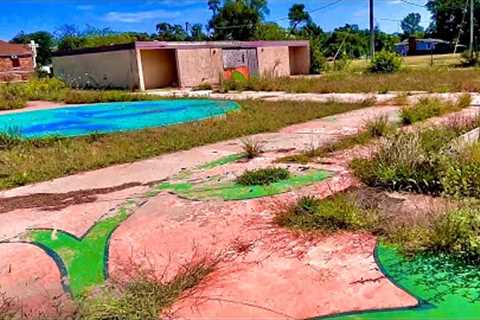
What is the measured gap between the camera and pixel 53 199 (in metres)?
5.66

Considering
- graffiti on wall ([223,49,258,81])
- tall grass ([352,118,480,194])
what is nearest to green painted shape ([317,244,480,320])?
tall grass ([352,118,480,194])

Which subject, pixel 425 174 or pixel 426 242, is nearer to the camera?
pixel 426 242

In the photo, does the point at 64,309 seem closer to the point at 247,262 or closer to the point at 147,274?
the point at 147,274

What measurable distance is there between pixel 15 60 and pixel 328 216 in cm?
4060

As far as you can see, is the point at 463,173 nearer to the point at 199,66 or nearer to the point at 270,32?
the point at 199,66

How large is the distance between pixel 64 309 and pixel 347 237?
224cm

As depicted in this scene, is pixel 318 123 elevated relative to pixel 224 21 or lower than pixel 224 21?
lower

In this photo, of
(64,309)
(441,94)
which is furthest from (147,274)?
(441,94)

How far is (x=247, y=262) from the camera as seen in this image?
3.59 m

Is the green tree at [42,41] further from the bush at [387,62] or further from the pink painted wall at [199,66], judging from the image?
the bush at [387,62]

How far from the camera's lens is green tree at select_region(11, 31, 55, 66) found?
52938 millimetres

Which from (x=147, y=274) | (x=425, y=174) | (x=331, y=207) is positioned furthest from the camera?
(x=425, y=174)

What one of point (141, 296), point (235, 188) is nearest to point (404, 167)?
point (235, 188)

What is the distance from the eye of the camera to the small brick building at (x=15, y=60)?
37.5 m
